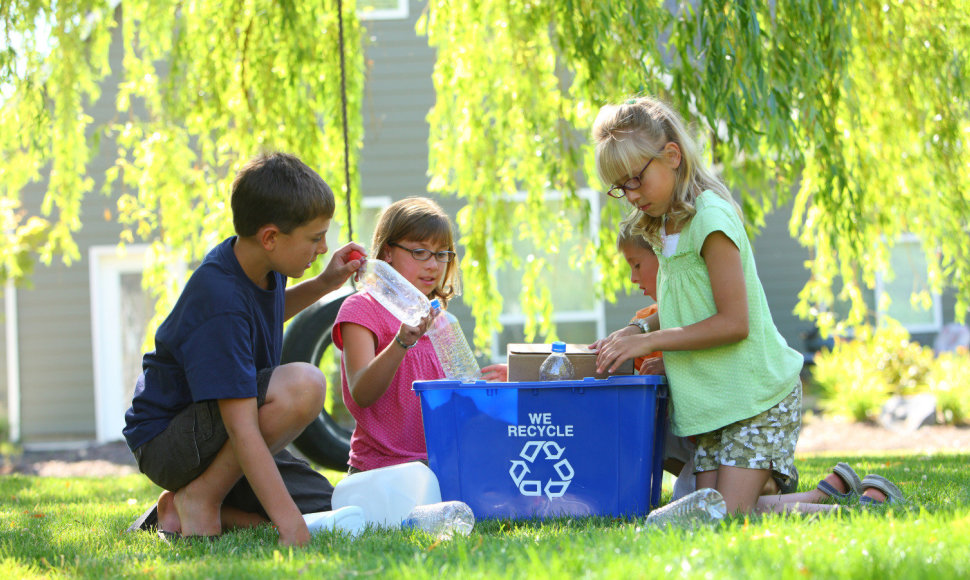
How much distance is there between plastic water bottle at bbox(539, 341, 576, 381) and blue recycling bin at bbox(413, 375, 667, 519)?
153 mm

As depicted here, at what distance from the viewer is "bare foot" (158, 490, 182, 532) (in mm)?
3068

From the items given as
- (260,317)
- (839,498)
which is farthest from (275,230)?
(839,498)

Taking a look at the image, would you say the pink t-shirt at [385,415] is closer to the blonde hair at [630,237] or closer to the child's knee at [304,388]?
the child's knee at [304,388]

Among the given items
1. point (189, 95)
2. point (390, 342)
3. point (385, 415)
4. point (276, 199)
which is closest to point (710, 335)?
point (390, 342)

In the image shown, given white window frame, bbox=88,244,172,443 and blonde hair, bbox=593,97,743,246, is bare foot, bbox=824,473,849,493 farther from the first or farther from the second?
white window frame, bbox=88,244,172,443

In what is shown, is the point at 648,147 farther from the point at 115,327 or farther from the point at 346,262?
the point at 115,327

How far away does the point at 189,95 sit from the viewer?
5730 mm

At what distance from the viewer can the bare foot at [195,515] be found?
2989mm

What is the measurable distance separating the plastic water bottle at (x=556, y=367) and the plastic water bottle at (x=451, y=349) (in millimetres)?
547

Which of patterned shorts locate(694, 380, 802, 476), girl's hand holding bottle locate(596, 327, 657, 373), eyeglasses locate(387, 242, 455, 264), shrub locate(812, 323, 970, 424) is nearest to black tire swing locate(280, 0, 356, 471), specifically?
eyeglasses locate(387, 242, 455, 264)

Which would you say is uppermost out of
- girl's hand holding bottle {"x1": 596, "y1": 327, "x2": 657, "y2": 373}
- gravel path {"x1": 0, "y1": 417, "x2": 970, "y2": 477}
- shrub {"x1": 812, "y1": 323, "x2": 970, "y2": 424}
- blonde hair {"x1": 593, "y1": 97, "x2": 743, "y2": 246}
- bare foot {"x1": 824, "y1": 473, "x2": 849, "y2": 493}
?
blonde hair {"x1": 593, "y1": 97, "x2": 743, "y2": 246}

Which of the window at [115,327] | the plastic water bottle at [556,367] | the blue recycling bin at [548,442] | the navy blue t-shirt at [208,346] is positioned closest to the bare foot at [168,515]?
the navy blue t-shirt at [208,346]

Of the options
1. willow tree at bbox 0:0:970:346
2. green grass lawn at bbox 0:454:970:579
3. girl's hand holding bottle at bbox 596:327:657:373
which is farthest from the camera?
willow tree at bbox 0:0:970:346

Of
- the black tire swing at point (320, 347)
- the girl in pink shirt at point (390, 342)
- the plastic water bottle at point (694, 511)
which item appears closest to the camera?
the plastic water bottle at point (694, 511)
